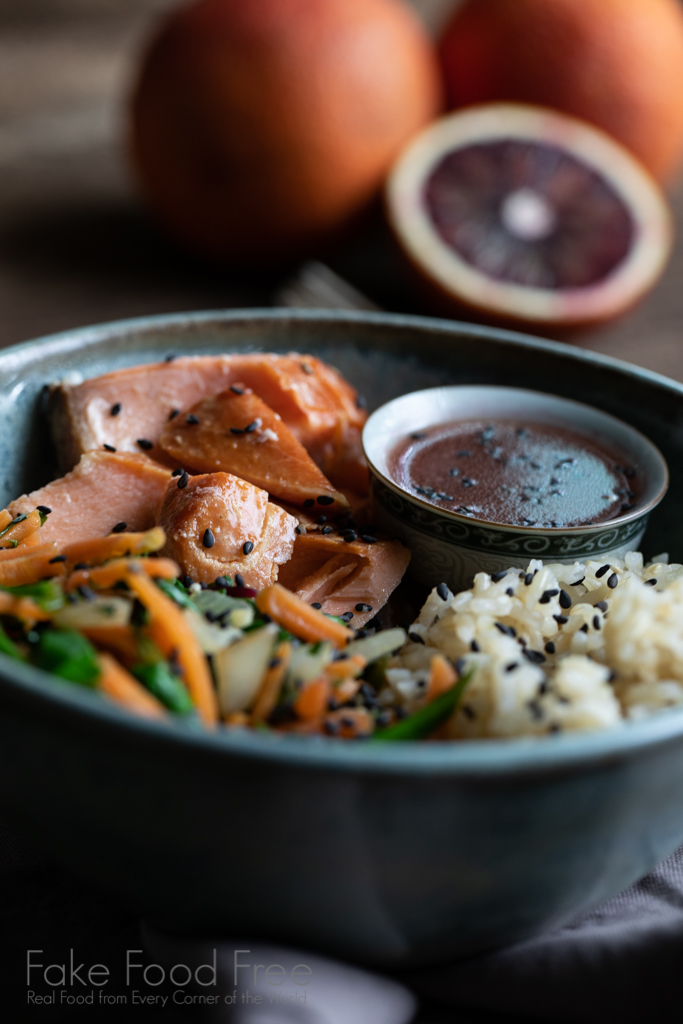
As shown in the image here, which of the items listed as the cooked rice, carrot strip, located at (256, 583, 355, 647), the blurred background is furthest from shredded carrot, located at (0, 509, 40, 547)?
the blurred background

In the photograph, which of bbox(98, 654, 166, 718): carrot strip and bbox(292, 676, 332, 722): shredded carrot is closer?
bbox(98, 654, 166, 718): carrot strip

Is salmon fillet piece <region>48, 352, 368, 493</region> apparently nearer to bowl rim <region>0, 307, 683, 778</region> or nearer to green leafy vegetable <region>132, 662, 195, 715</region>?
green leafy vegetable <region>132, 662, 195, 715</region>

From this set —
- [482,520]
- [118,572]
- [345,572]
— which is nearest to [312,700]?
[118,572]

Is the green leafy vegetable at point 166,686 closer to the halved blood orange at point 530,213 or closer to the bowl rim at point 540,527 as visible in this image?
the bowl rim at point 540,527

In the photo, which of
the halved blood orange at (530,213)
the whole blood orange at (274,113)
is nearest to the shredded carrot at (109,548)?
the halved blood orange at (530,213)

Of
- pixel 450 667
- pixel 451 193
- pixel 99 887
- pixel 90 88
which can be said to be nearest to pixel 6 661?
pixel 99 887

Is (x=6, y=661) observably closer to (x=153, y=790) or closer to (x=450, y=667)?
(x=153, y=790)
